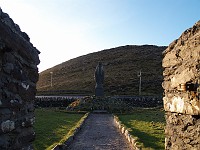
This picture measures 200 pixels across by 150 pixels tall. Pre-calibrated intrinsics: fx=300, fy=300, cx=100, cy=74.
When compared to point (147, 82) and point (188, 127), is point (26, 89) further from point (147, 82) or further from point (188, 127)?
point (147, 82)

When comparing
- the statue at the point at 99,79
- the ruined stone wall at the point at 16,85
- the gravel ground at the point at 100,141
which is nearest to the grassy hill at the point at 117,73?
the statue at the point at 99,79

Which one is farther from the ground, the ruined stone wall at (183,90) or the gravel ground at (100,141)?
the ruined stone wall at (183,90)

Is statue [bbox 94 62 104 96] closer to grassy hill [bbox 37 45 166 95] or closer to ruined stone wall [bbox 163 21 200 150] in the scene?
grassy hill [bbox 37 45 166 95]

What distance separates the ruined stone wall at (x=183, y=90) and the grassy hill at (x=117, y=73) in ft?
187

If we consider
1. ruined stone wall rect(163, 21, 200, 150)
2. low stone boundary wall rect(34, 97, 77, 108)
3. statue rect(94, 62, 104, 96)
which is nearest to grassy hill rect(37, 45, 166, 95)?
low stone boundary wall rect(34, 97, 77, 108)

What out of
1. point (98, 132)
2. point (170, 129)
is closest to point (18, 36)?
point (170, 129)

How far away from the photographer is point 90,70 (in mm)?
94062

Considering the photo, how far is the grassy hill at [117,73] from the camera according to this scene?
227 feet

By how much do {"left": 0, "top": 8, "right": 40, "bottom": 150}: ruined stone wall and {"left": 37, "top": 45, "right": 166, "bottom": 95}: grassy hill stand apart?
2284 inches

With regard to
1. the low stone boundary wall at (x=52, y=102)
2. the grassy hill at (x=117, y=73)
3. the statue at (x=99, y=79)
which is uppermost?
the grassy hill at (x=117, y=73)

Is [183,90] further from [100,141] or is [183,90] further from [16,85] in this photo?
[100,141]

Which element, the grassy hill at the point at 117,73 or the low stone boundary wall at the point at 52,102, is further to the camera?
the grassy hill at the point at 117,73

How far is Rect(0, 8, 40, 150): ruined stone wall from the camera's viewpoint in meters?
4.24

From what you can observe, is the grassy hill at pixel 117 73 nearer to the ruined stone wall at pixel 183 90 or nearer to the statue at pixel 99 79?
the statue at pixel 99 79
